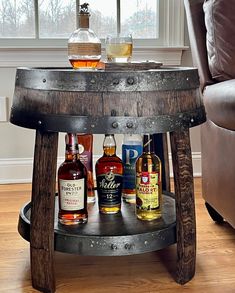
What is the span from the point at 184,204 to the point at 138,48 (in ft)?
4.17

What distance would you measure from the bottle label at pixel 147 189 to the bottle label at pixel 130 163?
167mm

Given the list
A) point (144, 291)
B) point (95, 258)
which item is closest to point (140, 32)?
point (95, 258)

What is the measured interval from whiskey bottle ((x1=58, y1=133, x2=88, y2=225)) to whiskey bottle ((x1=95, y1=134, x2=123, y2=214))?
0.08 m

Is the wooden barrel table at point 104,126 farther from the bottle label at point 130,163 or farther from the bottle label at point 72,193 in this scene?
the bottle label at point 130,163

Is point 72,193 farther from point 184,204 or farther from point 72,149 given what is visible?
point 184,204

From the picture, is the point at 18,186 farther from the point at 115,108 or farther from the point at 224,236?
the point at 115,108

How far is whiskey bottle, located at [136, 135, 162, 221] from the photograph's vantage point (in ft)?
4.17

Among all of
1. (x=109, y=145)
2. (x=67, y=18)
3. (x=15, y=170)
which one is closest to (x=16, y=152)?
(x=15, y=170)

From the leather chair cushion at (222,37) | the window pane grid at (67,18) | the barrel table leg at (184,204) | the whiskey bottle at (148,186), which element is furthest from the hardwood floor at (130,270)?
the window pane grid at (67,18)

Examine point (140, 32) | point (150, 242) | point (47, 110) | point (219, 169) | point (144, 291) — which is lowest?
point (144, 291)

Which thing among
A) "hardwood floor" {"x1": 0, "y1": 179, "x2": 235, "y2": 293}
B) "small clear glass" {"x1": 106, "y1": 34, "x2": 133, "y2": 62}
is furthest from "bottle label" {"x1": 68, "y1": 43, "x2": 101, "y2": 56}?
"hardwood floor" {"x1": 0, "y1": 179, "x2": 235, "y2": 293}

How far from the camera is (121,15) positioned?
2418 mm

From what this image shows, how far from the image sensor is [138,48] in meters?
2.32

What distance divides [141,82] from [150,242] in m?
0.41
